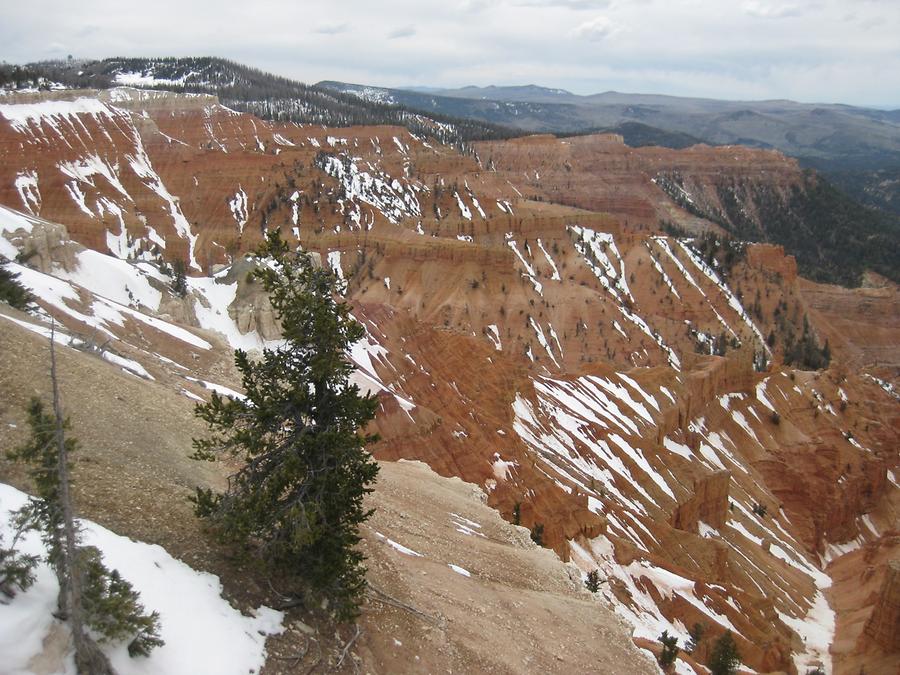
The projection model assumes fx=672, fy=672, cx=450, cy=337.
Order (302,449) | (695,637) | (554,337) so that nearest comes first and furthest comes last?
(302,449), (695,637), (554,337)

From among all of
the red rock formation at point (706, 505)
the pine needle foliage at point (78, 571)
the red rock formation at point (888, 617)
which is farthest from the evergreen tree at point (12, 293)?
the red rock formation at point (888, 617)

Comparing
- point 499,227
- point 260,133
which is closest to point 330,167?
point 260,133

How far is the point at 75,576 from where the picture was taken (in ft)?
23.8

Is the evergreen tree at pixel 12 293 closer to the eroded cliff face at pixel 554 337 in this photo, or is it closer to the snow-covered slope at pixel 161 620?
the eroded cliff face at pixel 554 337

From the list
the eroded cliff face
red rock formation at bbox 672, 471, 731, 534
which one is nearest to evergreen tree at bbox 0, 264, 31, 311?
the eroded cliff face

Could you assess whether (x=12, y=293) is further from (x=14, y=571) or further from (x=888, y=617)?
(x=888, y=617)

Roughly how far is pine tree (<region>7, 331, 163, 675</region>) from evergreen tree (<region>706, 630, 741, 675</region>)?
23.4 metres

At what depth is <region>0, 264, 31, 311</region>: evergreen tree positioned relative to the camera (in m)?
21.5

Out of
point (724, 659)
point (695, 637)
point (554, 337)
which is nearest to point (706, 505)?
point (695, 637)

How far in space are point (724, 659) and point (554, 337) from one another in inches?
2175

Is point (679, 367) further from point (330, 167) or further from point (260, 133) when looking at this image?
point (260, 133)

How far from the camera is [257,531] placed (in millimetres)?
10602

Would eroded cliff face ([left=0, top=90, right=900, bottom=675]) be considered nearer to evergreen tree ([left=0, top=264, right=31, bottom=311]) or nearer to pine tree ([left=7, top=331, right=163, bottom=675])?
evergreen tree ([left=0, top=264, right=31, bottom=311])

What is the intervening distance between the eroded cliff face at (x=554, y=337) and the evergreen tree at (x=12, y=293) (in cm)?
267
